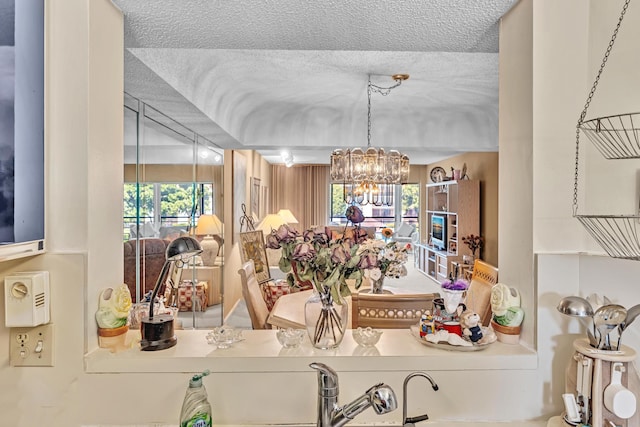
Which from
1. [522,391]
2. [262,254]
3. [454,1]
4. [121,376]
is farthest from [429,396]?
[262,254]

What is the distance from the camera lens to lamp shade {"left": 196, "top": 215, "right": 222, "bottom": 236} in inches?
129

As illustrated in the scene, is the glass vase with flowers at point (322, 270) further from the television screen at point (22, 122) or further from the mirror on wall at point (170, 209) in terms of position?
the television screen at point (22, 122)

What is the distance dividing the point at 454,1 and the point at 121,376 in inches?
63.3

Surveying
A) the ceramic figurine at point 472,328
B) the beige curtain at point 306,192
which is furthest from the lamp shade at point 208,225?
the beige curtain at point 306,192

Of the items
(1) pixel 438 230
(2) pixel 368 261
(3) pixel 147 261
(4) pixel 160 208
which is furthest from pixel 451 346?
(1) pixel 438 230

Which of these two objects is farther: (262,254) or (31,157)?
(262,254)

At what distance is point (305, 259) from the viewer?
114 cm

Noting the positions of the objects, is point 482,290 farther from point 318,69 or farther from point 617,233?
point 318,69

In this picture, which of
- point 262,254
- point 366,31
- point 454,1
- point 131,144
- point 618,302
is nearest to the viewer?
Answer: point 618,302

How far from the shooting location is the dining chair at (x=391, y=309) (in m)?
1.88

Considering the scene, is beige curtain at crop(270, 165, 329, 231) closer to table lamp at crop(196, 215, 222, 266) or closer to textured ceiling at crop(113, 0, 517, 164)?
textured ceiling at crop(113, 0, 517, 164)

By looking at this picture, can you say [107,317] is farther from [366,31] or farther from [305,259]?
[366,31]

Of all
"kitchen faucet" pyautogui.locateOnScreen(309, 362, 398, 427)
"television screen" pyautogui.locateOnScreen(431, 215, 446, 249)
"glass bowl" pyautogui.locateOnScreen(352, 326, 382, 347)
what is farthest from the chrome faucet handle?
"television screen" pyautogui.locateOnScreen(431, 215, 446, 249)

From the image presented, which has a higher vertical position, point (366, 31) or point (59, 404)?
point (366, 31)
